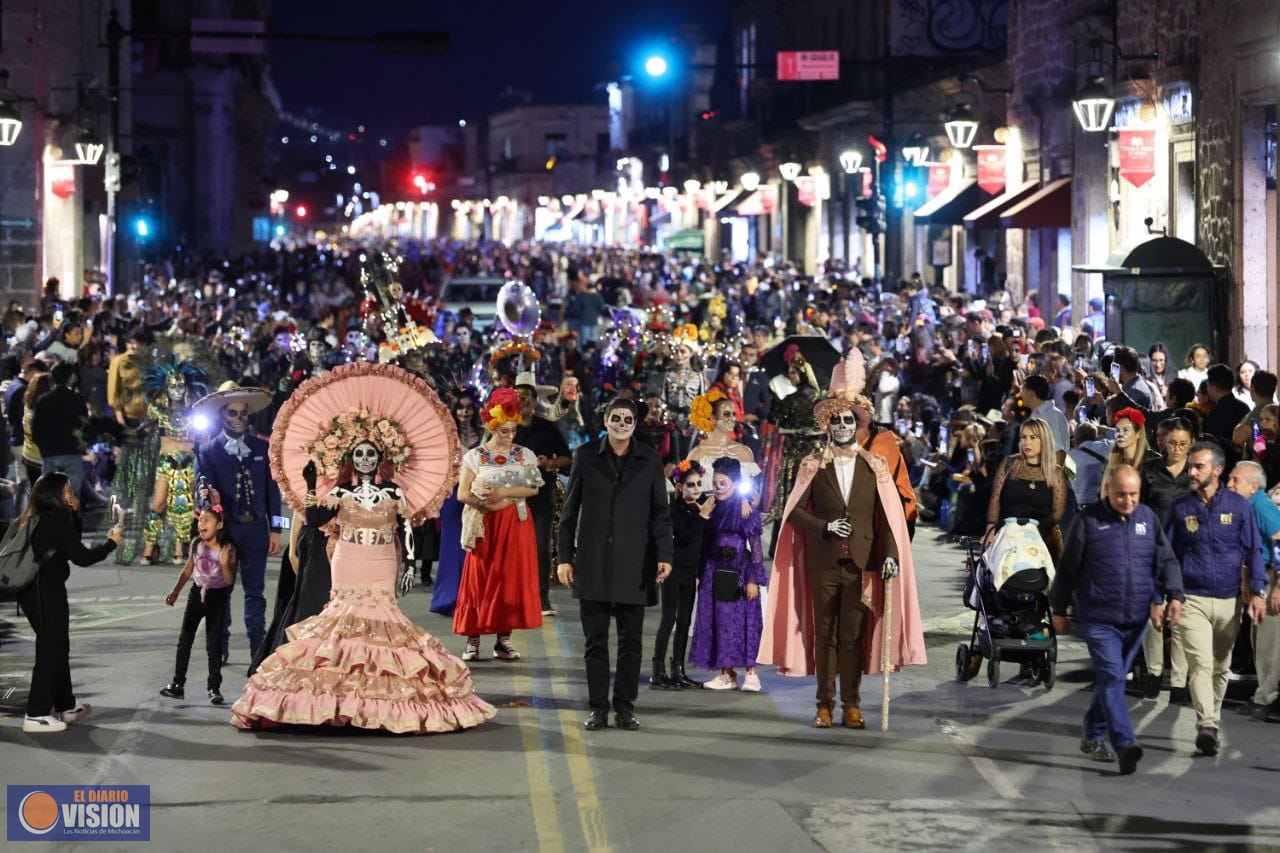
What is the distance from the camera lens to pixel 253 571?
520 inches

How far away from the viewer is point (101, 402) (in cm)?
2284

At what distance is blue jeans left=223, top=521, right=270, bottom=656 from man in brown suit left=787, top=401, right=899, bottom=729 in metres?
3.47

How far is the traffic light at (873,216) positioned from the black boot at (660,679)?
24314mm

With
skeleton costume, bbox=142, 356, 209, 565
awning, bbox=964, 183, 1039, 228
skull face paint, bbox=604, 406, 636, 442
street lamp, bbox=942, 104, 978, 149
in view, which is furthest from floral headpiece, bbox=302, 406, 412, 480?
awning, bbox=964, 183, 1039, 228

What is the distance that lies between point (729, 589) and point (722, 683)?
1.83 feet

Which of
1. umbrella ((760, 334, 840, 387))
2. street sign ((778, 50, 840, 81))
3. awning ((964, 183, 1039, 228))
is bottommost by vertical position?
umbrella ((760, 334, 840, 387))

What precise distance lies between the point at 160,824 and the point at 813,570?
3.81 metres

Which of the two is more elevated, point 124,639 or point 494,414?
point 494,414

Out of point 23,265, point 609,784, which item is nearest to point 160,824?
point 609,784

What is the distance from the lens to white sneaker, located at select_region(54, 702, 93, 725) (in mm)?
11547

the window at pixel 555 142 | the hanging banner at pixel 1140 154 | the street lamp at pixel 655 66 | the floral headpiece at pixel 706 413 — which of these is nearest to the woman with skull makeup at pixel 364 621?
the floral headpiece at pixel 706 413

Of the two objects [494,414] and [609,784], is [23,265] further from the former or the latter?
[609,784]

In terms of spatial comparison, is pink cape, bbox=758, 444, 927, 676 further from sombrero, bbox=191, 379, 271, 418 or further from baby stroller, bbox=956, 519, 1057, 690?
sombrero, bbox=191, 379, 271, 418

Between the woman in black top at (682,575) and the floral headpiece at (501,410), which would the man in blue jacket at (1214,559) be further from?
the floral headpiece at (501,410)
